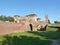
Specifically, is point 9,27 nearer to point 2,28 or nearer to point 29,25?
point 2,28


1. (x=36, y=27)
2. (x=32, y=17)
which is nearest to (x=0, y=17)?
(x=32, y=17)

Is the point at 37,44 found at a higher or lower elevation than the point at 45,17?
lower

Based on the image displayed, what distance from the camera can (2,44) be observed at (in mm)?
19062

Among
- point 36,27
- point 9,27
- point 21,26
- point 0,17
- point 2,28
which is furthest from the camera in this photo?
point 0,17

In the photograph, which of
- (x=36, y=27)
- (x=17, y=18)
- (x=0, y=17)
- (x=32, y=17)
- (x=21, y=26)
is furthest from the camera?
(x=0, y=17)

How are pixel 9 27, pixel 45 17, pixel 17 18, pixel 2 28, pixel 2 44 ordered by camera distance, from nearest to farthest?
pixel 2 44
pixel 2 28
pixel 9 27
pixel 45 17
pixel 17 18

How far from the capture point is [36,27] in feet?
163

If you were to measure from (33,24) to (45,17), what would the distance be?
12.4 meters

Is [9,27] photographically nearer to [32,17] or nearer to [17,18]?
[17,18]

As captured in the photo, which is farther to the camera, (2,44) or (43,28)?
(43,28)

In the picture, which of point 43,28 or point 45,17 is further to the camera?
point 45,17

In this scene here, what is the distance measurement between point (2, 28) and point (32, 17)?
39.0 metres

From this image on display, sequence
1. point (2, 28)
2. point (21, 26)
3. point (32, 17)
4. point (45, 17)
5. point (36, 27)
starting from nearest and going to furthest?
point (2, 28), point (21, 26), point (36, 27), point (45, 17), point (32, 17)

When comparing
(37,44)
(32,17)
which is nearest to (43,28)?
(32,17)
